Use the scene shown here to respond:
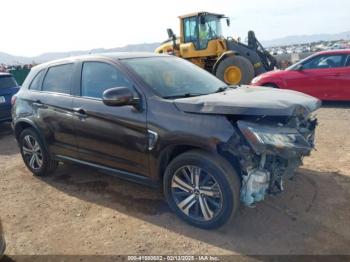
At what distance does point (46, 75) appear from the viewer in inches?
223

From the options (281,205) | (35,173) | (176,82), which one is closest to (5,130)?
(35,173)

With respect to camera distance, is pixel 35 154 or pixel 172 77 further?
pixel 35 154

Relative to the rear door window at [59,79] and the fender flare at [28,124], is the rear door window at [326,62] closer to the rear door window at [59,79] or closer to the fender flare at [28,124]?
the rear door window at [59,79]

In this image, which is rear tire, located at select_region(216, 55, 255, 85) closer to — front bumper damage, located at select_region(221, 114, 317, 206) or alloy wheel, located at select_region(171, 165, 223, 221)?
front bumper damage, located at select_region(221, 114, 317, 206)

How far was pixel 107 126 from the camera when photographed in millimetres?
4516

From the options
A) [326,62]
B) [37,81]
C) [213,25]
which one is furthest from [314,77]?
[37,81]

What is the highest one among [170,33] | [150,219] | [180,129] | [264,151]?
[170,33]

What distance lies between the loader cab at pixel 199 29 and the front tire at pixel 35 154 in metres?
9.77

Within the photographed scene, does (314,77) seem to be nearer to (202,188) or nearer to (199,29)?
(199,29)

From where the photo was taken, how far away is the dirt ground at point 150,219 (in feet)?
12.2

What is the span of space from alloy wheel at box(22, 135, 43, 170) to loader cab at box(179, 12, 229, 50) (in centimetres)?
977

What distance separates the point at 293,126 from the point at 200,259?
164 cm

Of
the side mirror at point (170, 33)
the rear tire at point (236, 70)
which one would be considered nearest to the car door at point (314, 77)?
the rear tire at point (236, 70)

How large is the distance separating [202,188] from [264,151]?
0.77 m
